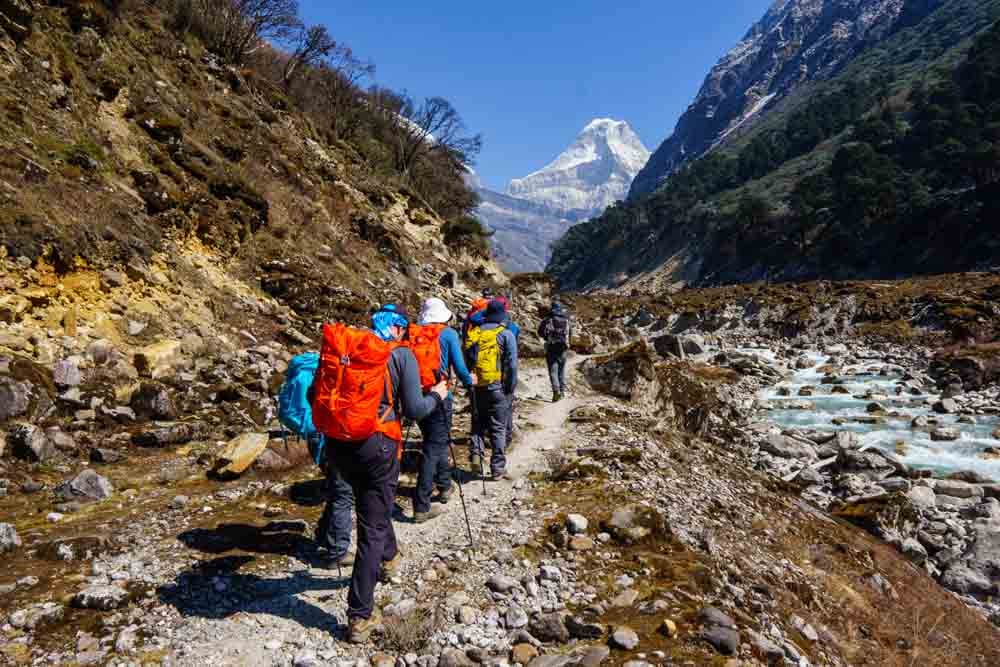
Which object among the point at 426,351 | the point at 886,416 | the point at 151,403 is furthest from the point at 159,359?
the point at 886,416

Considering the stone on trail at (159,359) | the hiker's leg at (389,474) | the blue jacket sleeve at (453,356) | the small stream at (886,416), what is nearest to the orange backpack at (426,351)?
the blue jacket sleeve at (453,356)

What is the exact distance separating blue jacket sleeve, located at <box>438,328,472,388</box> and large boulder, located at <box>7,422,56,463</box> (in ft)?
17.6

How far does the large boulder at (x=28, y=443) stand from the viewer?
705cm

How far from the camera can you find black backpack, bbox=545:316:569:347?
13883mm

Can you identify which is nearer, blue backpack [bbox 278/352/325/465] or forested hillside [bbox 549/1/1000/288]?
blue backpack [bbox 278/352/325/465]

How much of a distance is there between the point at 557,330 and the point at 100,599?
35.3 feet

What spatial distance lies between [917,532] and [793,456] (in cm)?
482

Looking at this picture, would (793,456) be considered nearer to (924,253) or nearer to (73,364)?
(73,364)

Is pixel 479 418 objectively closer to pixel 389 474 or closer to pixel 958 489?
pixel 389 474

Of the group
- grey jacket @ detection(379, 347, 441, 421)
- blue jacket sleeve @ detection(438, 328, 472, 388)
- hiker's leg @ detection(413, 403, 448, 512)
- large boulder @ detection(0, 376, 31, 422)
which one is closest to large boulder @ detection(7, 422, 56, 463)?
large boulder @ detection(0, 376, 31, 422)

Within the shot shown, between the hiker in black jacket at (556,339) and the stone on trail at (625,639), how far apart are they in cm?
945

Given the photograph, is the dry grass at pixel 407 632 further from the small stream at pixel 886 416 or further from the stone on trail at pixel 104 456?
the small stream at pixel 886 416

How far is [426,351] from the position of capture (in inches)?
252

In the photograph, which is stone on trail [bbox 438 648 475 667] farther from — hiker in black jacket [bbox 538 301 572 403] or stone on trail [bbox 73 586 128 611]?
hiker in black jacket [bbox 538 301 572 403]
